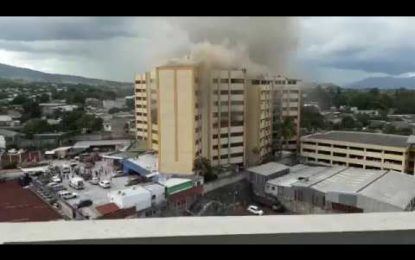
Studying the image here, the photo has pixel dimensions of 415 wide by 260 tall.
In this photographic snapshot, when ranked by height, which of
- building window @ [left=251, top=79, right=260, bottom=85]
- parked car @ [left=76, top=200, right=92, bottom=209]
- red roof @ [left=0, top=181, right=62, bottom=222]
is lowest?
red roof @ [left=0, top=181, right=62, bottom=222]

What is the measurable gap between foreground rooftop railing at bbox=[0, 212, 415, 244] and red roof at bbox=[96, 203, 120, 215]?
476 cm

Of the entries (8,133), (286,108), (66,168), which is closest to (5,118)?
(8,133)

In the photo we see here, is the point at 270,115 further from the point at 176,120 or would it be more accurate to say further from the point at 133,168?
the point at 133,168

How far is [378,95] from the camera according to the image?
7680mm

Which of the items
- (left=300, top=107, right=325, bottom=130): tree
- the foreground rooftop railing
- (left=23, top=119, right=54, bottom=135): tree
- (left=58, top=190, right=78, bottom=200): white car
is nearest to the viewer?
the foreground rooftop railing

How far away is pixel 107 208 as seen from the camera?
18.0ft

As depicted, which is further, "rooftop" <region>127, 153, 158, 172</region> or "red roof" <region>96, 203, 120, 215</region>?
"rooftop" <region>127, 153, 158, 172</region>

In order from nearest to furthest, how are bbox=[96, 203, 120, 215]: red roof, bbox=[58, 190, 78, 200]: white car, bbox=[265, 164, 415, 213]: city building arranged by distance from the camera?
bbox=[96, 203, 120, 215]: red roof, bbox=[265, 164, 415, 213]: city building, bbox=[58, 190, 78, 200]: white car

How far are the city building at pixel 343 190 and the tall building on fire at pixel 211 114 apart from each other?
4.34 feet

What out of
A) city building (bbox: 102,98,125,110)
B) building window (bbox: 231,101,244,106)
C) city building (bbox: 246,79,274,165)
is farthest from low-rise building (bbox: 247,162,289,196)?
city building (bbox: 102,98,125,110)

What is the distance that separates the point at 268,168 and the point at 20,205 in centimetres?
445

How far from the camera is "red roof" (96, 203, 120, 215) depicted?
17.1 ft

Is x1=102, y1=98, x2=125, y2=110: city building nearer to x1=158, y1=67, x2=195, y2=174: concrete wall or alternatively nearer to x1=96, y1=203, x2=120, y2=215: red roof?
x1=158, y1=67, x2=195, y2=174: concrete wall

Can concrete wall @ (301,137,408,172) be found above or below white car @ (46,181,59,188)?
above
